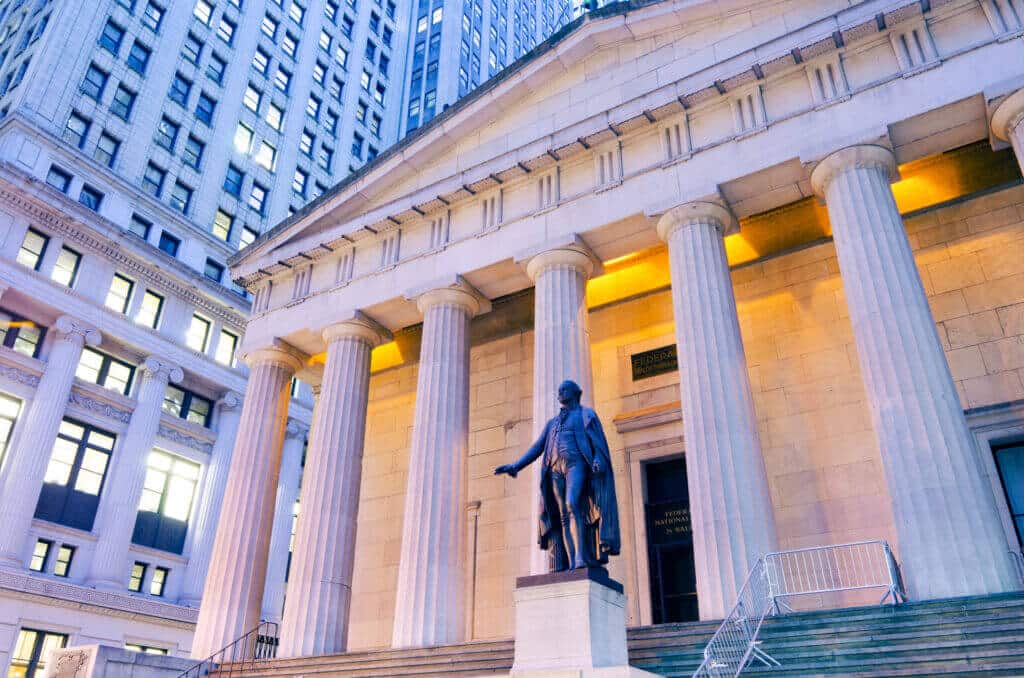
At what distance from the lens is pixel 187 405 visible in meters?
39.7

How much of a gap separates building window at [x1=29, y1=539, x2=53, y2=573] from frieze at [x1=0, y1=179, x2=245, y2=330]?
1294 centimetres

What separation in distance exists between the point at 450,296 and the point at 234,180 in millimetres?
29942

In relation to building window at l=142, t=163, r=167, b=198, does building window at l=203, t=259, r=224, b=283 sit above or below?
below

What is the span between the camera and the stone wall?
17.4 metres

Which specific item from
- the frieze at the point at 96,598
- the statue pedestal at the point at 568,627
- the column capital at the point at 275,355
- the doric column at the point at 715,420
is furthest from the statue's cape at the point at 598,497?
the frieze at the point at 96,598

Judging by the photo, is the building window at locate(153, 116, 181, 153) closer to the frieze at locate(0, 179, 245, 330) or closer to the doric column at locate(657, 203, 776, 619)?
the frieze at locate(0, 179, 245, 330)

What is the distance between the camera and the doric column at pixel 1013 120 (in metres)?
14.7

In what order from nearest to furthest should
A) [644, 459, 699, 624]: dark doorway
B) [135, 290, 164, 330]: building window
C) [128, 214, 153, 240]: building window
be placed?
[644, 459, 699, 624]: dark doorway, [135, 290, 164, 330]: building window, [128, 214, 153, 240]: building window

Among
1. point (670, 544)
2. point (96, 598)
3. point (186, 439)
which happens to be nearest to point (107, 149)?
point (186, 439)

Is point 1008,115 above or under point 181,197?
under

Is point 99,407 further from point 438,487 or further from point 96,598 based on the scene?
point 438,487

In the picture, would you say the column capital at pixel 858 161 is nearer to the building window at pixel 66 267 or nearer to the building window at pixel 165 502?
the building window at pixel 165 502

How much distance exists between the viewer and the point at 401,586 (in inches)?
672

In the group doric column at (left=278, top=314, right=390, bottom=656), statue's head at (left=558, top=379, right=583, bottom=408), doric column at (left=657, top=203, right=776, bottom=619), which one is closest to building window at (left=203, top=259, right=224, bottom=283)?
doric column at (left=278, top=314, right=390, bottom=656)
